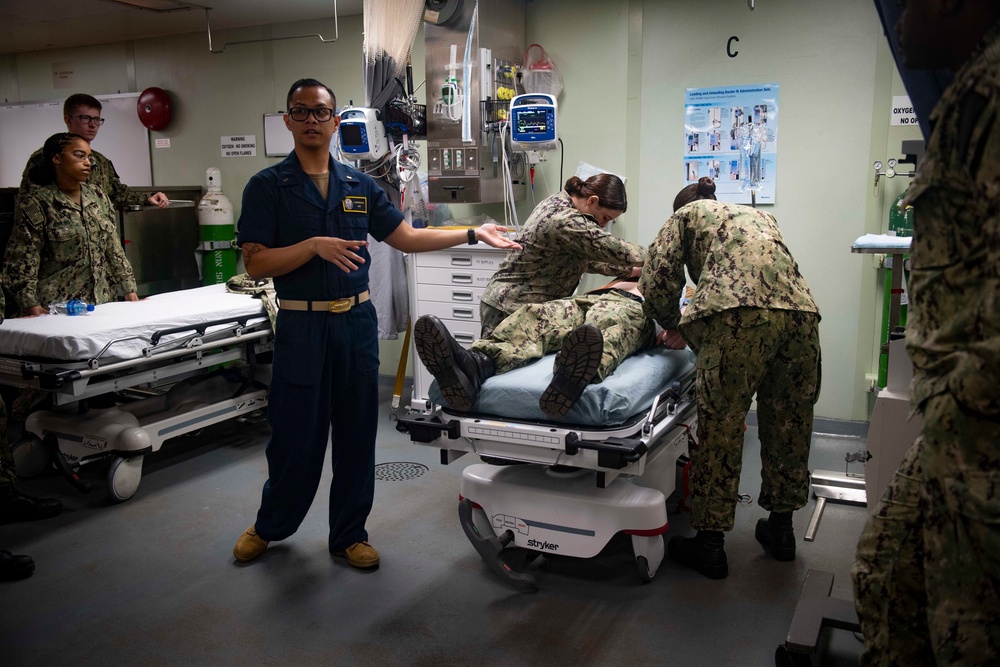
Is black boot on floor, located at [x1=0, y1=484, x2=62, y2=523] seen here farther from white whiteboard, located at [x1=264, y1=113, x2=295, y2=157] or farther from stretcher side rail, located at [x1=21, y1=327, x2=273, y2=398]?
white whiteboard, located at [x1=264, y1=113, x2=295, y2=157]

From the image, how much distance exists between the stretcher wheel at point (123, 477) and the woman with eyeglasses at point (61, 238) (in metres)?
0.92

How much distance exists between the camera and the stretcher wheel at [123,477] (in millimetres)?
3846

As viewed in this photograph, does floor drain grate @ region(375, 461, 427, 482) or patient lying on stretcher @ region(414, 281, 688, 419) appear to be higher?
patient lying on stretcher @ region(414, 281, 688, 419)

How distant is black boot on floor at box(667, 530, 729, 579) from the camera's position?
122 inches

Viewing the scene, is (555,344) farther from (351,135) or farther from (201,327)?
(351,135)

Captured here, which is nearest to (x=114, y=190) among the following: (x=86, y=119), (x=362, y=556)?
(x=86, y=119)

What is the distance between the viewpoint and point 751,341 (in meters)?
2.92

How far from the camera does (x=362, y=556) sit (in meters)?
3.21

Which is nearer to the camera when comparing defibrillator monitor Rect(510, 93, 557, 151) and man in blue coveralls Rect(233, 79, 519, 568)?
man in blue coveralls Rect(233, 79, 519, 568)

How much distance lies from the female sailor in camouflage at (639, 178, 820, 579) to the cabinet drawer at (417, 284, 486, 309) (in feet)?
6.20

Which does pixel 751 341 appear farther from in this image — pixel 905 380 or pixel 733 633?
pixel 733 633

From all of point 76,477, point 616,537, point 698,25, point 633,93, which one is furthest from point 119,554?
point 698,25

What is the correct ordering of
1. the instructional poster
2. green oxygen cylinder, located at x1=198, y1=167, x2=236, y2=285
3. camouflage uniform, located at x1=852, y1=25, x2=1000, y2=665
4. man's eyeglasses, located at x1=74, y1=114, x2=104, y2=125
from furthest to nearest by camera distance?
green oxygen cylinder, located at x1=198, y1=167, x2=236, y2=285 → the instructional poster → man's eyeglasses, located at x1=74, y1=114, x2=104, y2=125 → camouflage uniform, located at x1=852, y1=25, x2=1000, y2=665

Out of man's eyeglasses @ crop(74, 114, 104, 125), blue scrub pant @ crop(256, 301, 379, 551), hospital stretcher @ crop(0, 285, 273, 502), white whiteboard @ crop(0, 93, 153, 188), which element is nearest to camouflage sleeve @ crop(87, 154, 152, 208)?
man's eyeglasses @ crop(74, 114, 104, 125)
